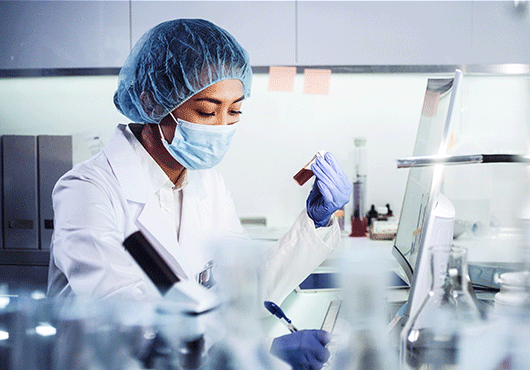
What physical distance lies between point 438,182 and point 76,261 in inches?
25.2

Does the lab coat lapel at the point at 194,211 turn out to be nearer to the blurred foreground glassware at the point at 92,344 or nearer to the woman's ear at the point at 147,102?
the woman's ear at the point at 147,102

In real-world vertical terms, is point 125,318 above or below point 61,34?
below

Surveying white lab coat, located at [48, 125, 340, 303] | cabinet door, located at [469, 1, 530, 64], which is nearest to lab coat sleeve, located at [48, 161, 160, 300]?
white lab coat, located at [48, 125, 340, 303]

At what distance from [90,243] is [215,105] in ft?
→ 1.57

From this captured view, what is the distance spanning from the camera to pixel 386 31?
2.15 m

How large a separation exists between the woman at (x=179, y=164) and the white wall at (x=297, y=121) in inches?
51.2

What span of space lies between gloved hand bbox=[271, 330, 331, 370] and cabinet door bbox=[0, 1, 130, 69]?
1982 millimetres

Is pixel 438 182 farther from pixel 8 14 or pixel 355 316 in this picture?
pixel 8 14

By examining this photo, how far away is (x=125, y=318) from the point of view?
0.51 meters

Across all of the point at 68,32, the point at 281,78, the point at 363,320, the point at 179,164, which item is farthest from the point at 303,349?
the point at 68,32

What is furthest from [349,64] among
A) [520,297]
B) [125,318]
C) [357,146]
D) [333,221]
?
[125,318]

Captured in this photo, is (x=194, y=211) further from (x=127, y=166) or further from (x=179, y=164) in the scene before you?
(x=127, y=166)

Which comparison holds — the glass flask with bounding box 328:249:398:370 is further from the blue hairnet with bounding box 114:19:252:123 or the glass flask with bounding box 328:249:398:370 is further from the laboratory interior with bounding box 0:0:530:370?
the blue hairnet with bounding box 114:19:252:123

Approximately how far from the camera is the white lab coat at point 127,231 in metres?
0.80
